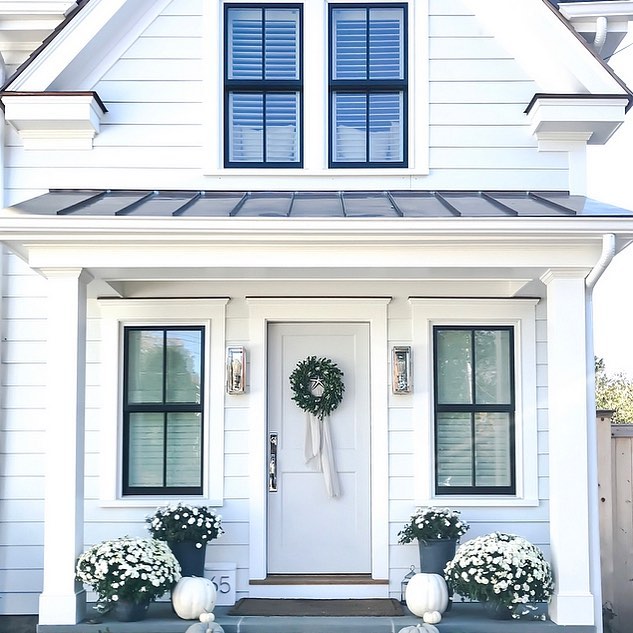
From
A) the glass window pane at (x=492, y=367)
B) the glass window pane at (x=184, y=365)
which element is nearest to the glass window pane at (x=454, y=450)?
the glass window pane at (x=492, y=367)

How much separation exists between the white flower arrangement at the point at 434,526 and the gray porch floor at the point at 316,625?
2.20 feet

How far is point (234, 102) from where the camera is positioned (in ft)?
25.5

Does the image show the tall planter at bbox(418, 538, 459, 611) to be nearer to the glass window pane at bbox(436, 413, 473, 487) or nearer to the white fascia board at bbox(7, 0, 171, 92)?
the glass window pane at bbox(436, 413, 473, 487)

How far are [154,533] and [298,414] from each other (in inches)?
59.4

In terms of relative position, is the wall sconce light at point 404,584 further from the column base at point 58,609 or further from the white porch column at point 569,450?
the column base at point 58,609

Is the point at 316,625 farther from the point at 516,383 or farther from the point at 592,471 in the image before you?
the point at 516,383

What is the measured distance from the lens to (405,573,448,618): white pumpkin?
6.52 meters

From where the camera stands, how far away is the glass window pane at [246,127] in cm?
772

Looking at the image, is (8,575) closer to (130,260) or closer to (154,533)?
(154,533)

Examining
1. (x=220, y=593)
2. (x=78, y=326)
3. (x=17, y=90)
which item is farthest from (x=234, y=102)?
(x=220, y=593)

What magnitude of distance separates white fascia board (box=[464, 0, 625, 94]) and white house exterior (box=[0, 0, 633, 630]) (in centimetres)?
2

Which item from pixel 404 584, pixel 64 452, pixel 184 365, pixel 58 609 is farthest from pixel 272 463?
pixel 58 609

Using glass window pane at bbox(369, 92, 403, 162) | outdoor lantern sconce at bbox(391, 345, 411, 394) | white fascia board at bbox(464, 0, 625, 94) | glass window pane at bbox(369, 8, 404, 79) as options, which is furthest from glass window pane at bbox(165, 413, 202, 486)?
white fascia board at bbox(464, 0, 625, 94)

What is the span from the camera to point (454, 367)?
302 inches
